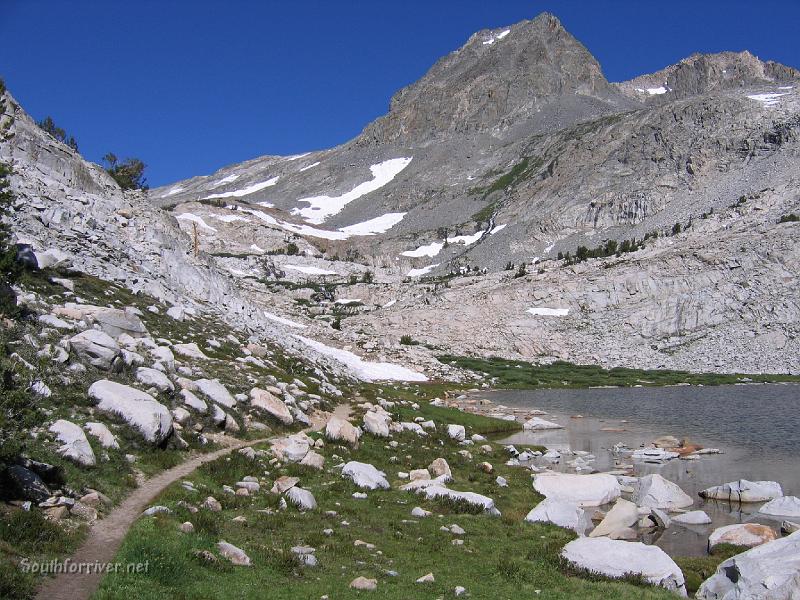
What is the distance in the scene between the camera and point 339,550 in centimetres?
1232

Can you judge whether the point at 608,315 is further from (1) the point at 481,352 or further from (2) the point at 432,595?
(2) the point at 432,595

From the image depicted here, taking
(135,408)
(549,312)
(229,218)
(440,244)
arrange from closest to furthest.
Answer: (135,408) < (549,312) < (440,244) < (229,218)

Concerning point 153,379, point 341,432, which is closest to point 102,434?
point 153,379

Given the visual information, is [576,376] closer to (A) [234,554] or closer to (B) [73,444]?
(A) [234,554]

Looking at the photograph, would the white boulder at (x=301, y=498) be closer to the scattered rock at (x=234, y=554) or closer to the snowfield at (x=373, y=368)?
the scattered rock at (x=234, y=554)

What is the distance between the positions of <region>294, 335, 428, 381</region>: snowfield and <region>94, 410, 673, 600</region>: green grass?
43.5 metres

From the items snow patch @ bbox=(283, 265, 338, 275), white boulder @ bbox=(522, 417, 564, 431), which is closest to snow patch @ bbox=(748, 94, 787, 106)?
snow patch @ bbox=(283, 265, 338, 275)

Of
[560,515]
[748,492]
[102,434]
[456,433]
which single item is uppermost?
[102,434]

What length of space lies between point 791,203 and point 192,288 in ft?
314

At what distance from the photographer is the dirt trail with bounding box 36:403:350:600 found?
834 cm

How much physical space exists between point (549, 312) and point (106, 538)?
87248 mm

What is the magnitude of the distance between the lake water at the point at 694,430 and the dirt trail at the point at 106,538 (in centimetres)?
1333

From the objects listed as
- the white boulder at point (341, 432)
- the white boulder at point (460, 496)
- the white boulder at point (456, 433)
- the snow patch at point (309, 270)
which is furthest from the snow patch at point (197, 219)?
the white boulder at point (460, 496)

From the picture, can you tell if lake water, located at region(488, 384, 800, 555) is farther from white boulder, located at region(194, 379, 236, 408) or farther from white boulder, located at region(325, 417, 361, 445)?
white boulder, located at region(194, 379, 236, 408)
